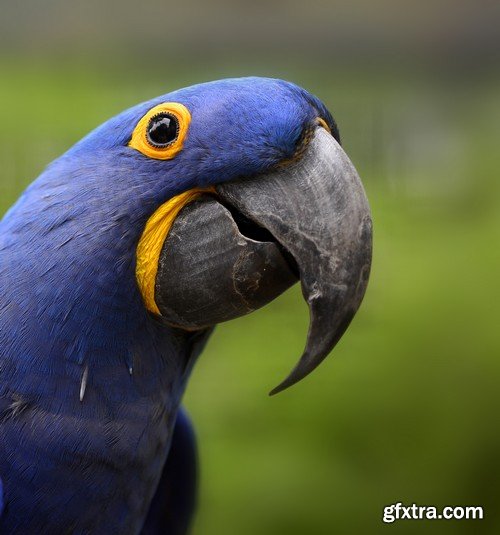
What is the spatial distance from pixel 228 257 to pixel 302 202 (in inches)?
5.2

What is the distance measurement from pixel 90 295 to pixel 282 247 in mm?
293

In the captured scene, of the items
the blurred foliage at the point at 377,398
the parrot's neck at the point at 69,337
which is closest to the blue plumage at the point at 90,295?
the parrot's neck at the point at 69,337

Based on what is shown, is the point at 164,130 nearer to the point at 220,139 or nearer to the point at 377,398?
the point at 220,139

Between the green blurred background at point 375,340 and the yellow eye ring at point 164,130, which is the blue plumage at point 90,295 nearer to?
the yellow eye ring at point 164,130

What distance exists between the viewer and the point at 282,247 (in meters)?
1.12

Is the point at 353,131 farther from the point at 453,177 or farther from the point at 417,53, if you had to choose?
the point at 417,53

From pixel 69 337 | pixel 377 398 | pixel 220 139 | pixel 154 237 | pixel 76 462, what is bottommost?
pixel 377 398

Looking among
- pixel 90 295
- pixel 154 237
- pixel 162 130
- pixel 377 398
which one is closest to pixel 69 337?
pixel 90 295

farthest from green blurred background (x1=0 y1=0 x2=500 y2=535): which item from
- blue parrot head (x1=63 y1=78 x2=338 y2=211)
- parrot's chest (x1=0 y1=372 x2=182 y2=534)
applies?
blue parrot head (x1=63 y1=78 x2=338 y2=211)

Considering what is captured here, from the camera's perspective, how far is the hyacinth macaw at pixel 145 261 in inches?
43.6

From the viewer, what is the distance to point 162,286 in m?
1.18

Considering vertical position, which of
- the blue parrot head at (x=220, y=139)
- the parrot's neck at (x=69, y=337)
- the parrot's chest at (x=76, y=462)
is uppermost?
the blue parrot head at (x=220, y=139)

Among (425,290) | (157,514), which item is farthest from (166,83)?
(157,514)

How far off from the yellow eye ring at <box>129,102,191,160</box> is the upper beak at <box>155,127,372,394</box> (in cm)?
9
